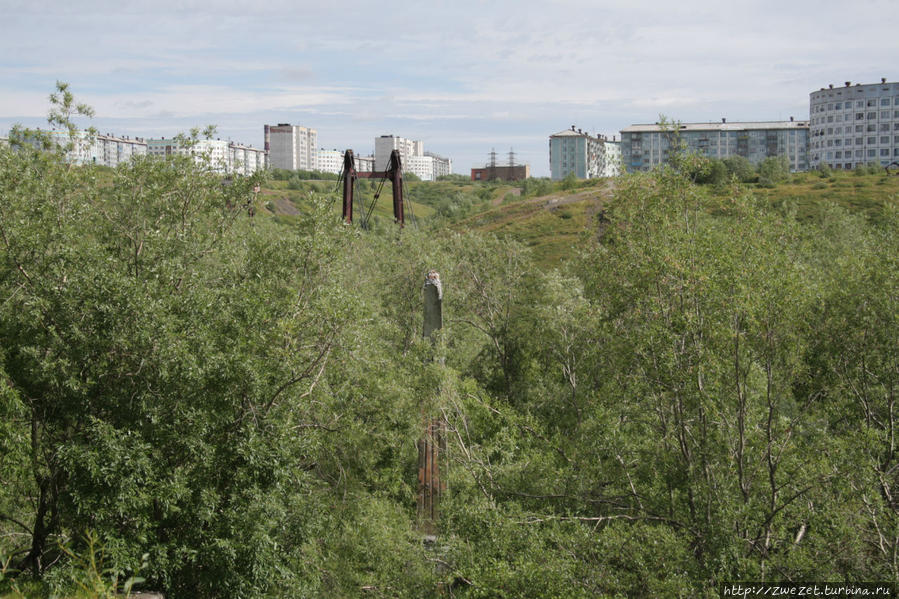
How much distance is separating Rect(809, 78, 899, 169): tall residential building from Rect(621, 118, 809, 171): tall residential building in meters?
5.57

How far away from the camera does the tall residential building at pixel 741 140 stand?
15025 cm

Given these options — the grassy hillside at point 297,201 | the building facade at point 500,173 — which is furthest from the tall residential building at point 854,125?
the grassy hillside at point 297,201

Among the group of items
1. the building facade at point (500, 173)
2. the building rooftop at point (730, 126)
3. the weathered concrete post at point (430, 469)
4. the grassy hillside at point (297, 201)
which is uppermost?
the building rooftop at point (730, 126)

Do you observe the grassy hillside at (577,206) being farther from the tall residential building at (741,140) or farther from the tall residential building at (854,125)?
the tall residential building at (741,140)

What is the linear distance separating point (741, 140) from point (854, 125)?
70.2 ft

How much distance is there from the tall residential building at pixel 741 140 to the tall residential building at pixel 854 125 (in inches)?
219

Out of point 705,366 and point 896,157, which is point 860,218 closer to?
point 705,366

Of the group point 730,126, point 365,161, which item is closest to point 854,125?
point 730,126

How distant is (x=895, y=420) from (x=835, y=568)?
483 cm

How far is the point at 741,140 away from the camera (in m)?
152

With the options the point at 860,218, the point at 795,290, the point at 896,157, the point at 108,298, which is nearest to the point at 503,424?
the point at 795,290

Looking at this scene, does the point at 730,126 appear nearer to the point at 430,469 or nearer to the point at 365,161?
the point at 365,161

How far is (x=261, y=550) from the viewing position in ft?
37.5

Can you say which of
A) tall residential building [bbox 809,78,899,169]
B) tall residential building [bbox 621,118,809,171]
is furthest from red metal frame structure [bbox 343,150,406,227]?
tall residential building [bbox 621,118,809,171]
